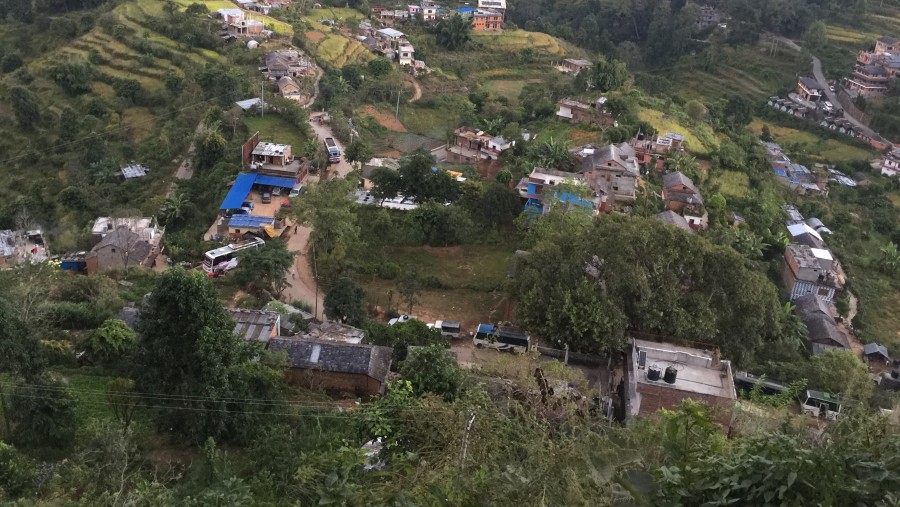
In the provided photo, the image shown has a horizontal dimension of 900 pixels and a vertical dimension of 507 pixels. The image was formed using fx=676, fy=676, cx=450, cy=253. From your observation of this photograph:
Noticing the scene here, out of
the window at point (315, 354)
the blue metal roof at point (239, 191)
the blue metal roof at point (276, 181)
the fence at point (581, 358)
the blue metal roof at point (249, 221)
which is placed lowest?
the blue metal roof at point (276, 181)

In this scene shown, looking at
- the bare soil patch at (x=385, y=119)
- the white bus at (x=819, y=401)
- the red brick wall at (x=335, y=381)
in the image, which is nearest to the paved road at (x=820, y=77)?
the bare soil patch at (x=385, y=119)

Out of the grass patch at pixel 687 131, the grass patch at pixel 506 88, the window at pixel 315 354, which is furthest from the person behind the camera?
the grass patch at pixel 506 88

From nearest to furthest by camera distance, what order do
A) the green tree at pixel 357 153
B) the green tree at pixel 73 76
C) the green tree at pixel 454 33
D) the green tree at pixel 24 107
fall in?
the green tree at pixel 357 153, the green tree at pixel 24 107, the green tree at pixel 73 76, the green tree at pixel 454 33

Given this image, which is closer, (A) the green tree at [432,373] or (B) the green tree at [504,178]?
(A) the green tree at [432,373]

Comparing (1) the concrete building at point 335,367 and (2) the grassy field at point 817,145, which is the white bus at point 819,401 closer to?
(1) the concrete building at point 335,367

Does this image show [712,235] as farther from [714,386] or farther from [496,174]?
[714,386]

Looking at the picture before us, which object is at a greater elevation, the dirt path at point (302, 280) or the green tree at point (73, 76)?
the dirt path at point (302, 280)

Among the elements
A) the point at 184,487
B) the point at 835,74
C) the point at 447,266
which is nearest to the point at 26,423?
the point at 184,487

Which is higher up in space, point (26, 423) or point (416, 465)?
point (416, 465)
